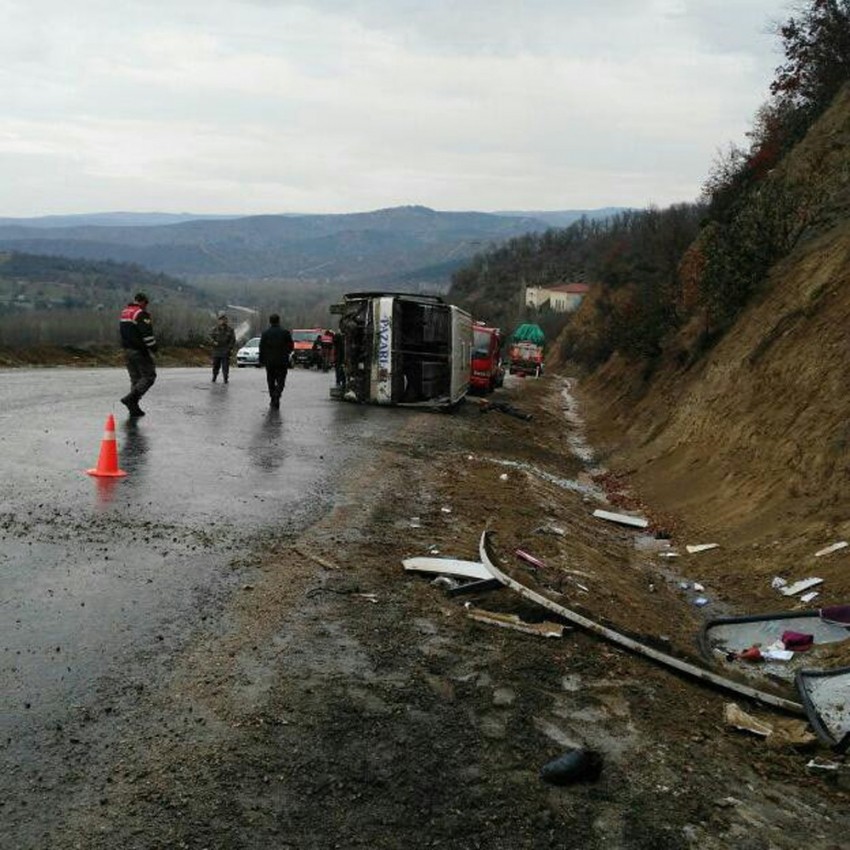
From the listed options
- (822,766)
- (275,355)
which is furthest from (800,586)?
(275,355)

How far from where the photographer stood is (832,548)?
907cm

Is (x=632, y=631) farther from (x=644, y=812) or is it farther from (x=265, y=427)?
(x=265, y=427)

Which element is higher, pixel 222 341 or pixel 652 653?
pixel 222 341

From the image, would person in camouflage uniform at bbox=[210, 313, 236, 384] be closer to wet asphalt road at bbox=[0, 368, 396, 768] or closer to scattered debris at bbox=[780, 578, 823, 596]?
wet asphalt road at bbox=[0, 368, 396, 768]

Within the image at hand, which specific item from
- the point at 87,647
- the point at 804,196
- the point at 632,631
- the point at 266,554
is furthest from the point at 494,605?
the point at 804,196

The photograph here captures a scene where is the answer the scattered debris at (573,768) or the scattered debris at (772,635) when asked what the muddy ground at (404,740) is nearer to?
A: the scattered debris at (573,768)

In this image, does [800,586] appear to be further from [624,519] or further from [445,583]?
[624,519]

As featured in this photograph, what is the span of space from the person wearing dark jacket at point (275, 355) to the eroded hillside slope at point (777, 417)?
7375mm

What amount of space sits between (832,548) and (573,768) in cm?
592

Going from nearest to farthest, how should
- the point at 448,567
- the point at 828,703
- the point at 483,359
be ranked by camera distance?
the point at 828,703 → the point at 448,567 → the point at 483,359

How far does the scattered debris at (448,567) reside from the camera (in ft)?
23.8

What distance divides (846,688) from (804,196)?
19410mm

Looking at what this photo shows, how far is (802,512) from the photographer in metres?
10.4

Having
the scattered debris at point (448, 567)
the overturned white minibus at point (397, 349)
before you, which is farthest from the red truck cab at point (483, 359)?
the scattered debris at point (448, 567)
